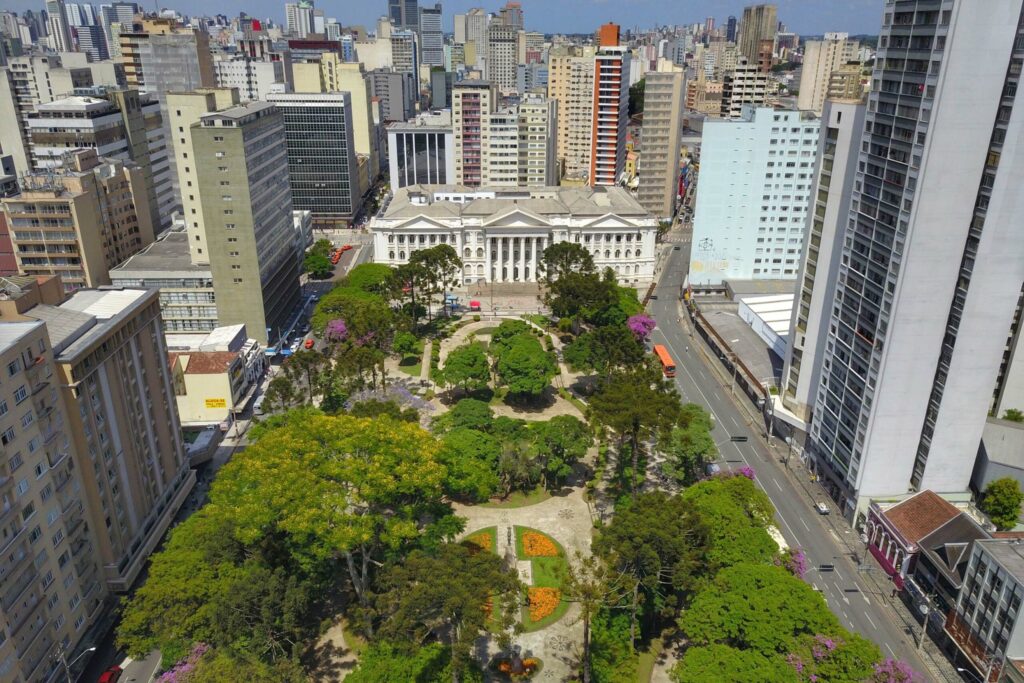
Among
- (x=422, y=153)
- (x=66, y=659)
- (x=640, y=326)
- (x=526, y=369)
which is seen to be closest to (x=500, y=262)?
(x=640, y=326)

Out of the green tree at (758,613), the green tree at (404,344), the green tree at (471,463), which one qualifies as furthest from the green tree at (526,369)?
the green tree at (758,613)

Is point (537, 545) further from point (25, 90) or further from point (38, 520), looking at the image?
point (25, 90)

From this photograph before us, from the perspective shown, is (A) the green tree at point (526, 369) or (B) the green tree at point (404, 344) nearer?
(A) the green tree at point (526, 369)

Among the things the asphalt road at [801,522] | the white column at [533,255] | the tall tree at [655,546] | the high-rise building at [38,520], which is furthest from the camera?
the white column at [533,255]

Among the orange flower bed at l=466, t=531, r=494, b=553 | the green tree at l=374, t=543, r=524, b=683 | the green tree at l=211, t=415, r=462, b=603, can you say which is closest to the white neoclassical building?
the orange flower bed at l=466, t=531, r=494, b=553

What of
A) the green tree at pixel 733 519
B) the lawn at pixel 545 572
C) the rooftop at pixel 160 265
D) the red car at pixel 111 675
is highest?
the rooftop at pixel 160 265

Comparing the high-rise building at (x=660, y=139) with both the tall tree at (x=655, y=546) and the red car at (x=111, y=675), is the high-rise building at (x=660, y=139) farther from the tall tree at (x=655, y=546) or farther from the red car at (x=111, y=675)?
the red car at (x=111, y=675)
